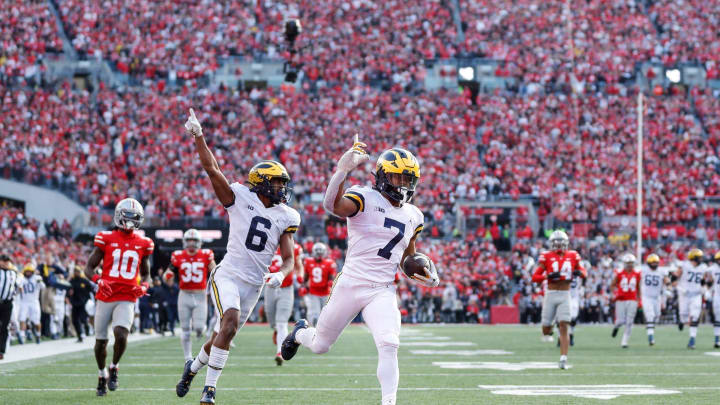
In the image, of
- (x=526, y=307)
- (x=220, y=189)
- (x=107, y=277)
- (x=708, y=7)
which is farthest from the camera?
(x=708, y=7)

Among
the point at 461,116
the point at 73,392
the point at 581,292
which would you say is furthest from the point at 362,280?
the point at 461,116

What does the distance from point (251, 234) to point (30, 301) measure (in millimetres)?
11667

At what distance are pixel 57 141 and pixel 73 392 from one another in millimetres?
24546

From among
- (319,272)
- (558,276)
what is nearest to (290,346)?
(558,276)

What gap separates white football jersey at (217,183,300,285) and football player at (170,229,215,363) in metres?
4.20

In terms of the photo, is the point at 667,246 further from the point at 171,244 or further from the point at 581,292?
the point at 171,244

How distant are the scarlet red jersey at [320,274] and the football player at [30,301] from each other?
5629mm

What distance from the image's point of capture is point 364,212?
7.29 metres

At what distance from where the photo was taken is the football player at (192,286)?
1291 centimetres

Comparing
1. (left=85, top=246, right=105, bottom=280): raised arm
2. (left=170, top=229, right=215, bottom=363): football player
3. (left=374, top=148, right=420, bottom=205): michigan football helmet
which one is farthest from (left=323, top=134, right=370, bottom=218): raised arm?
(left=170, top=229, right=215, bottom=363): football player

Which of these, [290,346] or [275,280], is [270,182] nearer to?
[275,280]

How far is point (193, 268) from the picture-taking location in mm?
13227

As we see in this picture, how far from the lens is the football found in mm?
7271

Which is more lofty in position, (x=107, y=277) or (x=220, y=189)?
(x=220, y=189)
